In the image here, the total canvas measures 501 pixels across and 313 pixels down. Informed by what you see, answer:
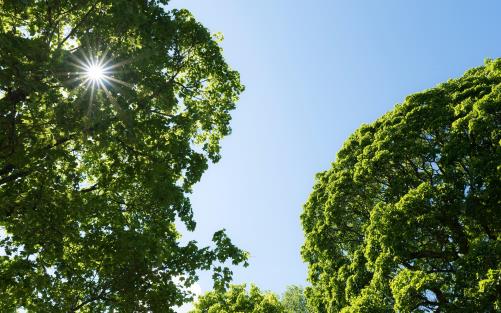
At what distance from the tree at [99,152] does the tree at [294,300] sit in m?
49.9

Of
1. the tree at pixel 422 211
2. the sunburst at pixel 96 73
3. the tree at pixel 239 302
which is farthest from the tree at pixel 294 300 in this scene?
the sunburst at pixel 96 73

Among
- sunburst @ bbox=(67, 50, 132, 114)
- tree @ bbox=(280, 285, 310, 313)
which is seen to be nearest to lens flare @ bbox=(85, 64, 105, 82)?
sunburst @ bbox=(67, 50, 132, 114)

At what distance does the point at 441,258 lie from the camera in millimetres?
19156

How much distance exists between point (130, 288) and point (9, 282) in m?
3.05

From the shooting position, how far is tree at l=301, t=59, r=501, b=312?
54.7ft

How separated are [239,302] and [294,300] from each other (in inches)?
1315

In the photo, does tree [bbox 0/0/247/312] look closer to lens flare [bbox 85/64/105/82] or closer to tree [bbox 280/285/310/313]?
lens flare [bbox 85/64/105/82]

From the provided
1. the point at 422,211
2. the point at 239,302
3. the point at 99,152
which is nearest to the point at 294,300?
the point at 239,302

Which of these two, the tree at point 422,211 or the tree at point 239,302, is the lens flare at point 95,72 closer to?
the tree at point 422,211

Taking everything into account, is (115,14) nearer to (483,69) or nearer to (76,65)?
(76,65)

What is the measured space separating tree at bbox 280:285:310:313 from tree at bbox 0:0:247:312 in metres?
49.9

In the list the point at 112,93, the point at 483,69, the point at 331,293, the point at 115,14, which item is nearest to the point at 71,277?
the point at 112,93

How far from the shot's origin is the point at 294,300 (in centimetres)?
6019

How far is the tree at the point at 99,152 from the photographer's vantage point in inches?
407
